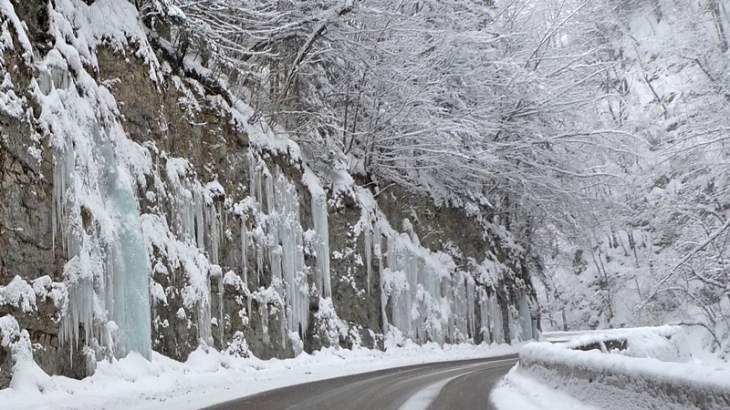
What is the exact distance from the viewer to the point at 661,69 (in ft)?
165

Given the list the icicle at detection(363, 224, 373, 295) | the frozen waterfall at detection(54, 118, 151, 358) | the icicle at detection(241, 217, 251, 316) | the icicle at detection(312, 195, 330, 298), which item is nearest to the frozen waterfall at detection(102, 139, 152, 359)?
the frozen waterfall at detection(54, 118, 151, 358)

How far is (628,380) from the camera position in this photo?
545 centimetres

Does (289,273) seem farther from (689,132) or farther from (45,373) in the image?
(689,132)

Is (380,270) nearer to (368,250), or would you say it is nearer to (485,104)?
(368,250)

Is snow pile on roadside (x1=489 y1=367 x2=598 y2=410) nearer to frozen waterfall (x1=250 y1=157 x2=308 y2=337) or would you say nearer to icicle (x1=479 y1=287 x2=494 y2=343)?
frozen waterfall (x1=250 y1=157 x2=308 y2=337)

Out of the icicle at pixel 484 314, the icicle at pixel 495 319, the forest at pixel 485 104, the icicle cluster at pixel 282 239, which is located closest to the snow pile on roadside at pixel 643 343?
the forest at pixel 485 104

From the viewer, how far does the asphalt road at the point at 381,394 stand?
26.1ft

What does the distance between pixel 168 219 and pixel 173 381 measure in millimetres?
3140

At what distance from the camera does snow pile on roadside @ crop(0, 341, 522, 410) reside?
788 centimetres

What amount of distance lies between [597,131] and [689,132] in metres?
9.03

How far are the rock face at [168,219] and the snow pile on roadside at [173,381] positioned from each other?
0.28 m

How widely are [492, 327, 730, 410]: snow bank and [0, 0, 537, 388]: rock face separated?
565cm

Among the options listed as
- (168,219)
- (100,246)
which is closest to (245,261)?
(168,219)

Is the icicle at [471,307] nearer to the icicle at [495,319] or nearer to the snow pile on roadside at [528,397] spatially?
the icicle at [495,319]
